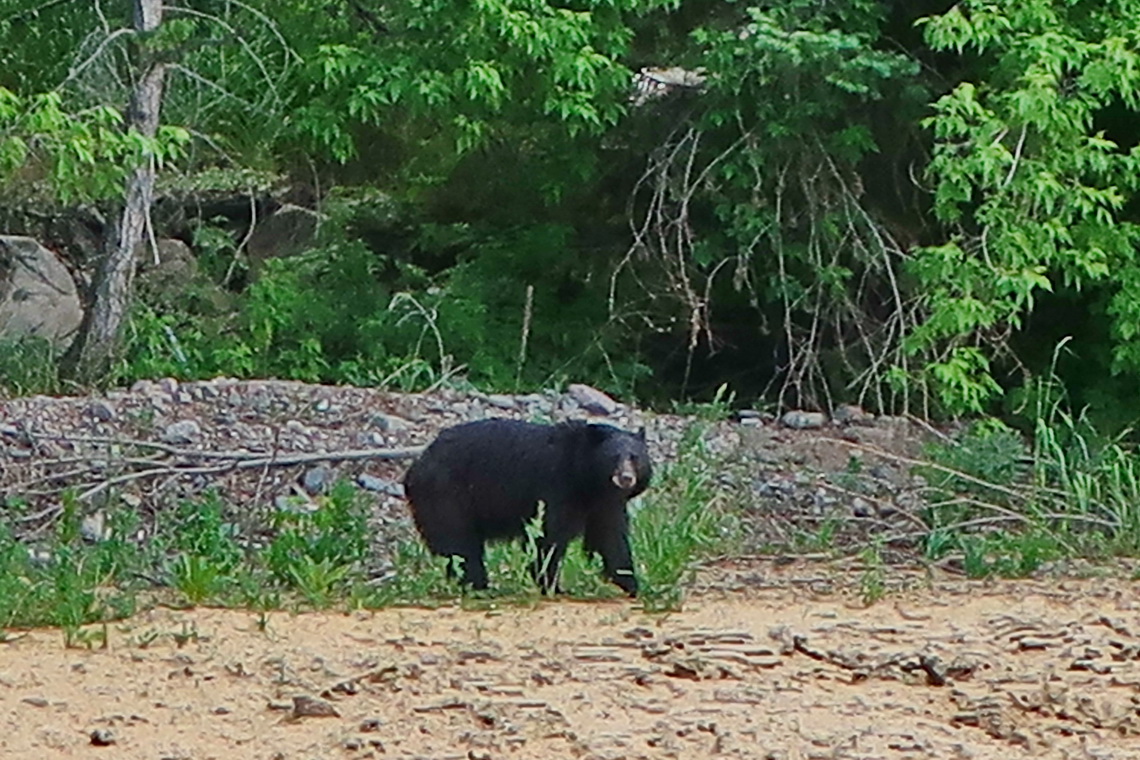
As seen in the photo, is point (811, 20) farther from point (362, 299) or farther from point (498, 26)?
point (362, 299)

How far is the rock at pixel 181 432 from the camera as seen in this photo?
12070 mm

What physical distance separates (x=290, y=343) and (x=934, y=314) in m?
5.83

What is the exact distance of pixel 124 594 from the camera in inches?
294

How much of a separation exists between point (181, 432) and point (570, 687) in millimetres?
6526

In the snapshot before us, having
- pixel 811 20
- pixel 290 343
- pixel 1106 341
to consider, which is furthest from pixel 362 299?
pixel 1106 341

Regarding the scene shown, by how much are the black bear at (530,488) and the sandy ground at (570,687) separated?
0.93 m

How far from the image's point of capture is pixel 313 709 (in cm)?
581

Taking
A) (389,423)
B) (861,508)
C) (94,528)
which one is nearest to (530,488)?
(94,528)

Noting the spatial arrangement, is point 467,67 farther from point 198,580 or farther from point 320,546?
point 198,580

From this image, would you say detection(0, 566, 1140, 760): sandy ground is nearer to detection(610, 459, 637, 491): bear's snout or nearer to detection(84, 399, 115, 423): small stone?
detection(610, 459, 637, 491): bear's snout

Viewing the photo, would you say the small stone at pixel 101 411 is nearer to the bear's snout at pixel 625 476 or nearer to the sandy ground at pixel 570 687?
the bear's snout at pixel 625 476

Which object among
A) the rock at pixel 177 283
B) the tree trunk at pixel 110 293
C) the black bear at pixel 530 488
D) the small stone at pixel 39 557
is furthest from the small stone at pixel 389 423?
the rock at pixel 177 283

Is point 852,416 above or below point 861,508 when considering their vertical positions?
above

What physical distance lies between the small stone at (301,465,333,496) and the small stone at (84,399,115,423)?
1.55m
